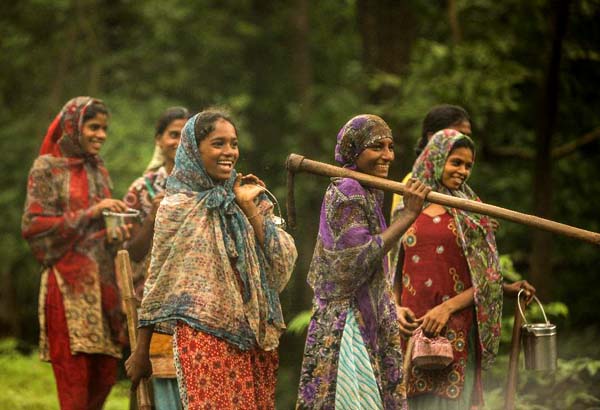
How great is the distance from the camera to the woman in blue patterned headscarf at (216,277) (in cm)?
532

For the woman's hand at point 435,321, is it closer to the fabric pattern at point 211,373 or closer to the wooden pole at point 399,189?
the wooden pole at point 399,189

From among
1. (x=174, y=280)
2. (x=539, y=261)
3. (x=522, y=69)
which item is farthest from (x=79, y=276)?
(x=522, y=69)

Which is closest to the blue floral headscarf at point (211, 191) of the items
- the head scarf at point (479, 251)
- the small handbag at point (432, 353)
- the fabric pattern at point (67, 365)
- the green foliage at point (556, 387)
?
the small handbag at point (432, 353)

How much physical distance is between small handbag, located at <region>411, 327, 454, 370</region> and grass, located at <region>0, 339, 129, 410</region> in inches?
209

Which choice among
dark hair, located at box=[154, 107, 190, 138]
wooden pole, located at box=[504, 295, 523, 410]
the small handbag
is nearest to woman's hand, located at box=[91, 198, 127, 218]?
dark hair, located at box=[154, 107, 190, 138]

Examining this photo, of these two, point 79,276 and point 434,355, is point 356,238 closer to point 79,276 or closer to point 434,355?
point 434,355

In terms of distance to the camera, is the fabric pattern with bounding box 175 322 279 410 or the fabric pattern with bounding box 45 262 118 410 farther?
the fabric pattern with bounding box 45 262 118 410

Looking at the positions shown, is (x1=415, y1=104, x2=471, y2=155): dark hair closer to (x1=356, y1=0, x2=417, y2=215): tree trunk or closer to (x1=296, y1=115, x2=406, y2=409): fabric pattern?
(x1=296, y1=115, x2=406, y2=409): fabric pattern

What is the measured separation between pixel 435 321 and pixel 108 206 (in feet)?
7.87

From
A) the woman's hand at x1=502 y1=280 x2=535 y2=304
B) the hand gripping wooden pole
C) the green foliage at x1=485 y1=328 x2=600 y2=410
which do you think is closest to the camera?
the hand gripping wooden pole

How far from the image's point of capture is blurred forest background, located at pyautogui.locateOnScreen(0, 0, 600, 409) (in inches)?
443

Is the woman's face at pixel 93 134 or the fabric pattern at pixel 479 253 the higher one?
the woman's face at pixel 93 134

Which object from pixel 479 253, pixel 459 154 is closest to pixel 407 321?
pixel 479 253

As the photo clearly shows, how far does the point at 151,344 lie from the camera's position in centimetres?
601
